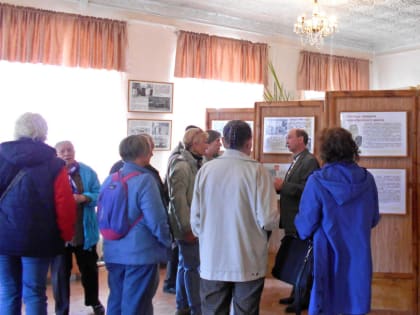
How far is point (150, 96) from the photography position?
18.6 feet

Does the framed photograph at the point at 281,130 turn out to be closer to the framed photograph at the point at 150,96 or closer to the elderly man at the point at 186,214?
the elderly man at the point at 186,214

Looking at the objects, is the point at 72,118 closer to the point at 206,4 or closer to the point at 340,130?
the point at 206,4

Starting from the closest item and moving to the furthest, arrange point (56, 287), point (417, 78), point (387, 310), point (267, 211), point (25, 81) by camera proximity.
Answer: point (267, 211) → point (56, 287) → point (387, 310) → point (25, 81) → point (417, 78)

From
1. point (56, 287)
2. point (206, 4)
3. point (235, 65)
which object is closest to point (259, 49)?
point (235, 65)

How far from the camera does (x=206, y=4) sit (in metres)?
5.83

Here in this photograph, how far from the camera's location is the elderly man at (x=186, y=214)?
3018mm

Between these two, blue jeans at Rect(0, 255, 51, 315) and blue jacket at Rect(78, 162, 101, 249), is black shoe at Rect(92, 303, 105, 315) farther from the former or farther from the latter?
blue jeans at Rect(0, 255, 51, 315)

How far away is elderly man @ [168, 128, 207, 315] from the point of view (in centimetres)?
302

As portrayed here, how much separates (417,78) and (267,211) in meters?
6.62

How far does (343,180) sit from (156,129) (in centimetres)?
378

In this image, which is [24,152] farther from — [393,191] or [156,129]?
[156,129]

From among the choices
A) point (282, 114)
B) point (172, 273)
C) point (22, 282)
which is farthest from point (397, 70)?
point (22, 282)

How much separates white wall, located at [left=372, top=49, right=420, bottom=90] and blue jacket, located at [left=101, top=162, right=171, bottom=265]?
667 centimetres

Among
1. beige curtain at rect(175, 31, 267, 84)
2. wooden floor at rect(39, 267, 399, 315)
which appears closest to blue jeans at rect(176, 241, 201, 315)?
wooden floor at rect(39, 267, 399, 315)
